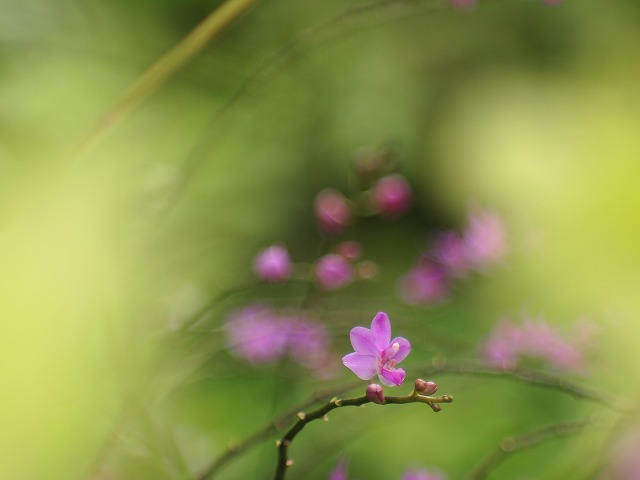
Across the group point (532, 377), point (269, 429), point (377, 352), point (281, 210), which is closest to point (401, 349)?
point (377, 352)

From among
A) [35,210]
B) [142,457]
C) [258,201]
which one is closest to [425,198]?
[258,201]

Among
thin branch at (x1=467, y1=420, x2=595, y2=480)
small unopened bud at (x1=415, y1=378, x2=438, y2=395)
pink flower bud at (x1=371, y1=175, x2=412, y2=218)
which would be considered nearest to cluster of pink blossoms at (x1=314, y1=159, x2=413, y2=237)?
pink flower bud at (x1=371, y1=175, x2=412, y2=218)

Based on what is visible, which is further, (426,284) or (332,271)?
(426,284)

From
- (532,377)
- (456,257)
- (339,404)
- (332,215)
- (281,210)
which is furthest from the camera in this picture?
(281,210)

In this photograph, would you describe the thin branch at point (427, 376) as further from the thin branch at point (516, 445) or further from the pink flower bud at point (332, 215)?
the pink flower bud at point (332, 215)

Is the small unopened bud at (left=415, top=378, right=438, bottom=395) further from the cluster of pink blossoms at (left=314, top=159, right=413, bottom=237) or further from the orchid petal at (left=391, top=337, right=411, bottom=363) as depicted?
the cluster of pink blossoms at (left=314, top=159, right=413, bottom=237)

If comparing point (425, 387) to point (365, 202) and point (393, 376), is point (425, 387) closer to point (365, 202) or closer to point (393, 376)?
Result: point (393, 376)

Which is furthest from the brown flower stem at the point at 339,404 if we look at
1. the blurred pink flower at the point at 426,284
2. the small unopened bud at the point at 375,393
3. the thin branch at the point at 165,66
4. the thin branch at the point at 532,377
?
the blurred pink flower at the point at 426,284

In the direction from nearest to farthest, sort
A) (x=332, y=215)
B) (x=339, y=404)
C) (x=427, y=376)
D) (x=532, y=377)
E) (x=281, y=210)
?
(x=339, y=404) < (x=427, y=376) < (x=532, y=377) < (x=332, y=215) < (x=281, y=210)
